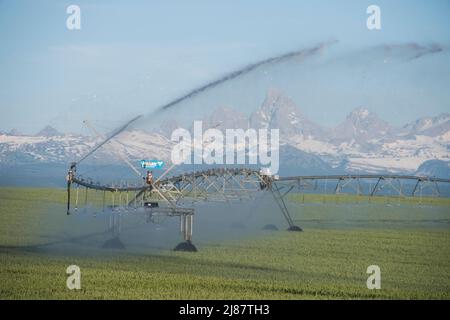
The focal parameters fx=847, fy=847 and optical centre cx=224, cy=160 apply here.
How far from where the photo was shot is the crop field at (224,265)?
4256cm

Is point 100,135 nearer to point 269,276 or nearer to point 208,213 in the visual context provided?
point 269,276

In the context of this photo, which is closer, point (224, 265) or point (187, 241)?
point (224, 265)

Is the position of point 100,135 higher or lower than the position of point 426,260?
higher

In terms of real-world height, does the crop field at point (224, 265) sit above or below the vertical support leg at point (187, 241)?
below

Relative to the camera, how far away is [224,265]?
178ft

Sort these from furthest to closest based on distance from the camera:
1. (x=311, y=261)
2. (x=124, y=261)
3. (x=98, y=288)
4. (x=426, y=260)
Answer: (x=426, y=260), (x=311, y=261), (x=124, y=261), (x=98, y=288)

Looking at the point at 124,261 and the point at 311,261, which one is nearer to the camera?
the point at 124,261

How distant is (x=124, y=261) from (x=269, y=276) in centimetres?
978

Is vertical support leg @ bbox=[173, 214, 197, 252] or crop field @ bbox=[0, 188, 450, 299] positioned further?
vertical support leg @ bbox=[173, 214, 197, 252]

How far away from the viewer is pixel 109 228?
223ft

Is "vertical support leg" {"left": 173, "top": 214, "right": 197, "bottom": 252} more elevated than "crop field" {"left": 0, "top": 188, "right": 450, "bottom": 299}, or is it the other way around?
"vertical support leg" {"left": 173, "top": 214, "right": 197, "bottom": 252}

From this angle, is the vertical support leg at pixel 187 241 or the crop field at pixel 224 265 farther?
the vertical support leg at pixel 187 241

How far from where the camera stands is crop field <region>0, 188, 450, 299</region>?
140 feet
